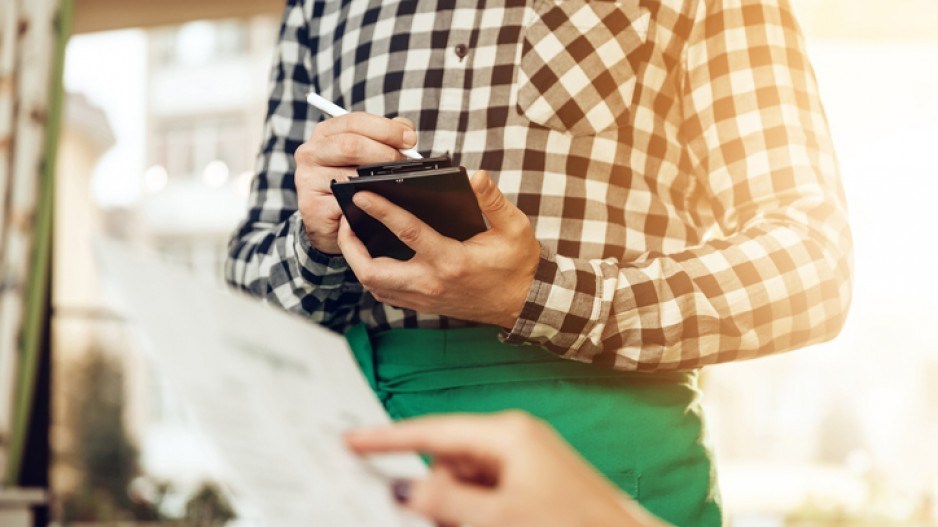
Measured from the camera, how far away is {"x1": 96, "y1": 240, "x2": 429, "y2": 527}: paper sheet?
33 centimetres

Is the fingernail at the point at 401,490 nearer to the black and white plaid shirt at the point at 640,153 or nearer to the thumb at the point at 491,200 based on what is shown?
the thumb at the point at 491,200

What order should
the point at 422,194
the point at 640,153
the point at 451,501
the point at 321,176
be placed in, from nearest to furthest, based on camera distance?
the point at 451,501, the point at 422,194, the point at 321,176, the point at 640,153

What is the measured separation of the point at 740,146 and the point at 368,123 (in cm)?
40

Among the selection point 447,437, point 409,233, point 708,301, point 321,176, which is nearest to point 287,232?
point 321,176

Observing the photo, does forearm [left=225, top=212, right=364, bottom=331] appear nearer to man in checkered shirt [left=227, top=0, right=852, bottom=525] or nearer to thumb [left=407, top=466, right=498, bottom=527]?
man in checkered shirt [left=227, top=0, right=852, bottom=525]

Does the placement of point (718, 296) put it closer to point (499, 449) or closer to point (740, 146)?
point (740, 146)

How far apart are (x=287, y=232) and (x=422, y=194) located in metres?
0.31

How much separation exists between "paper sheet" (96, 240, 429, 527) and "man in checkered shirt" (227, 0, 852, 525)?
0.83 ft

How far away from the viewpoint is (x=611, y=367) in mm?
719

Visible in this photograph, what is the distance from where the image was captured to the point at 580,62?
2.73ft

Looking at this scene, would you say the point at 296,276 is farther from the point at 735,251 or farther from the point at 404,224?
the point at 735,251

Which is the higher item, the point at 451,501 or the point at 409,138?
the point at 409,138

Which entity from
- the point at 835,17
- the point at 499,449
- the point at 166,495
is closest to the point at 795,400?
the point at 835,17

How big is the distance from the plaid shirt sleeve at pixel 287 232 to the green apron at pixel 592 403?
101 mm
